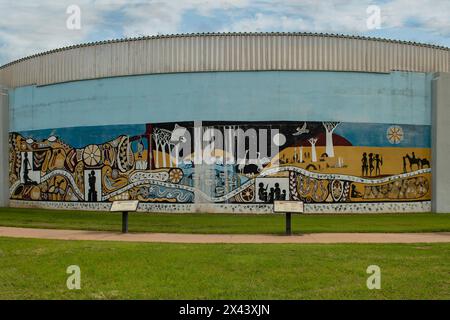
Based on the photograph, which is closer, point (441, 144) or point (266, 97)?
point (266, 97)

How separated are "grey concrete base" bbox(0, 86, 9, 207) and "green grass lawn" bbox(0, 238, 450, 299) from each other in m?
21.2

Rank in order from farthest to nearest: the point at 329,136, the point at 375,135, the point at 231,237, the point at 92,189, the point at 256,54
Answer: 1. the point at 92,189
2. the point at 256,54
3. the point at 375,135
4. the point at 329,136
5. the point at 231,237

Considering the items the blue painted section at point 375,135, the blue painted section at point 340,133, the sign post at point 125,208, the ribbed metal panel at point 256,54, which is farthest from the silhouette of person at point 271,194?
the sign post at point 125,208

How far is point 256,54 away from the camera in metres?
26.9

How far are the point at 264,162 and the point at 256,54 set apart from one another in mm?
5729

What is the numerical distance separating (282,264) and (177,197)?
1687 cm

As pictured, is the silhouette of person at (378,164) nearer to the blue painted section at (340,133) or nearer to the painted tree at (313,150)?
the blue painted section at (340,133)

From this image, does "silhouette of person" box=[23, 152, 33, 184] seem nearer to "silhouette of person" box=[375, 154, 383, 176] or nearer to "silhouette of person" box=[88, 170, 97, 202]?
"silhouette of person" box=[88, 170, 97, 202]

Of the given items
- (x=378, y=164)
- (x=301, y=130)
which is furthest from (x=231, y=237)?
(x=378, y=164)

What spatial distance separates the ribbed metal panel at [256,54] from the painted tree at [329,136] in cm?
297

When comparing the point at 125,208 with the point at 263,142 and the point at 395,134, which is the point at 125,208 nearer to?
the point at 263,142
